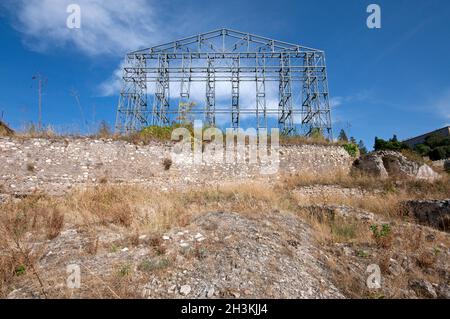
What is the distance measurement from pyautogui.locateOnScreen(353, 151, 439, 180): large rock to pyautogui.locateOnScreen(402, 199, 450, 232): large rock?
6311 millimetres

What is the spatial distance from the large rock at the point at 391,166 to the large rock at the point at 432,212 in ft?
20.7

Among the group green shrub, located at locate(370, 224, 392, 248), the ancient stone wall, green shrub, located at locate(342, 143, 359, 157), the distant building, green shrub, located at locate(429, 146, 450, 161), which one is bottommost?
green shrub, located at locate(370, 224, 392, 248)

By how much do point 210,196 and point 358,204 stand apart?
506 centimetres

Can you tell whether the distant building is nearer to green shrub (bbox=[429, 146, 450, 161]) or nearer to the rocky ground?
green shrub (bbox=[429, 146, 450, 161])

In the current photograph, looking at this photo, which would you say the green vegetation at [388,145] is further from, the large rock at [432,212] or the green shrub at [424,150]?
the large rock at [432,212]

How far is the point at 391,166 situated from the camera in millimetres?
15477

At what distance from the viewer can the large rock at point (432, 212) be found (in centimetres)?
773

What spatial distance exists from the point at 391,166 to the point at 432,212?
7907 mm

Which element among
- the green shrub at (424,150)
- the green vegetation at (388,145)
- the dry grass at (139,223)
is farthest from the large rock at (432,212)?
the green shrub at (424,150)

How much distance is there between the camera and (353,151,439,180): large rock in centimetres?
1488

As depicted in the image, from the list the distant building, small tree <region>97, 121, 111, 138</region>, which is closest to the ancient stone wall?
small tree <region>97, 121, 111, 138</region>

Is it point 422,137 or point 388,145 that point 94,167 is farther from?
point 422,137
